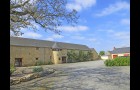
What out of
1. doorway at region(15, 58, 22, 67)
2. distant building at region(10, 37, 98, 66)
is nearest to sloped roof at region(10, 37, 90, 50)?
distant building at region(10, 37, 98, 66)

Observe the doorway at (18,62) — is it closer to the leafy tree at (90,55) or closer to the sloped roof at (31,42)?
the sloped roof at (31,42)

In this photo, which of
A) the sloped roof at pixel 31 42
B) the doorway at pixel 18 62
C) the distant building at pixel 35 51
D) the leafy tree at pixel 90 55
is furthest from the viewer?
the leafy tree at pixel 90 55

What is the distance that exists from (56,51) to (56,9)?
27.3 meters

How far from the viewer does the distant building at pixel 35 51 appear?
28.8 meters

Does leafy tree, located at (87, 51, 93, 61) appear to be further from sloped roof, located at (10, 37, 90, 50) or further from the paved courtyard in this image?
the paved courtyard

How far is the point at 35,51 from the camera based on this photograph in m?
32.2

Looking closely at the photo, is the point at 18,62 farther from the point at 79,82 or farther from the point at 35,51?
the point at 79,82

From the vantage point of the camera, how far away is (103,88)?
372 inches

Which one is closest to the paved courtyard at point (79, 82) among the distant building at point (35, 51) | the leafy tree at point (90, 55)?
the distant building at point (35, 51)

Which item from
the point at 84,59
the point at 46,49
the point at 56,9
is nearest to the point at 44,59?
the point at 46,49

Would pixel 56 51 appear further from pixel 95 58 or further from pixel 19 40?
pixel 95 58

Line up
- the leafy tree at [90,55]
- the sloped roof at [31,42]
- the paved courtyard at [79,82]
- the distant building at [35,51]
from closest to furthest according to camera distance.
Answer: the paved courtyard at [79,82]
the distant building at [35,51]
the sloped roof at [31,42]
the leafy tree at [90,55]

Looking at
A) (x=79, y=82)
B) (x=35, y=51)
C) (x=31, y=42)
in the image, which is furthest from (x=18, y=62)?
(x=79, y=82)

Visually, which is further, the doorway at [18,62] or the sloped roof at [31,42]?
the sloped roof at [31,42]
